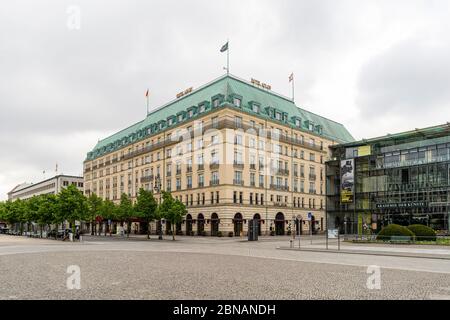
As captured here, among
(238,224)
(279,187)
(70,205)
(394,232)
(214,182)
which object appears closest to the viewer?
(394,232)

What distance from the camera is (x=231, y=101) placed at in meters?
68.4

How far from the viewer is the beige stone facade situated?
219ft

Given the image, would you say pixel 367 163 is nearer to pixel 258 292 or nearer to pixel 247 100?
pixel 247 100

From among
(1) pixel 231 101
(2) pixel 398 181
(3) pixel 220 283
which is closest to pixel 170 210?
(1) pixel 231 101

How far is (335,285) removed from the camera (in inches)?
528

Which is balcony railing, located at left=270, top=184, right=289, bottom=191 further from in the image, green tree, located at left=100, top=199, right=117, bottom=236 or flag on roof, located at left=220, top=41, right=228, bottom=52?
green tree, located at left=100, top=199, right=117, bottom=236

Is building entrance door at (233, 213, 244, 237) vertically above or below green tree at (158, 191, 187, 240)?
below

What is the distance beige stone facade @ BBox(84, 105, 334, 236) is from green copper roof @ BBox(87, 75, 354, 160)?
2177 millimetres

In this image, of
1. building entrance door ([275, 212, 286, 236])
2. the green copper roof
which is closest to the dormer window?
the green copper roof

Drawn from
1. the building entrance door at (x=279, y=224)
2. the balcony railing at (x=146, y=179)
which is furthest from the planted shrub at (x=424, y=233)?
the balcony railing at (x=146, y=179)

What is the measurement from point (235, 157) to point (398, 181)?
2789 cm

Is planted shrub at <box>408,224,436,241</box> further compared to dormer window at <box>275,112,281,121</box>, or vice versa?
dormer window at <box>275,112,281,121</box>

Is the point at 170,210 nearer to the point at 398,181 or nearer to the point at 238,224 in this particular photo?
the point at 238,224
